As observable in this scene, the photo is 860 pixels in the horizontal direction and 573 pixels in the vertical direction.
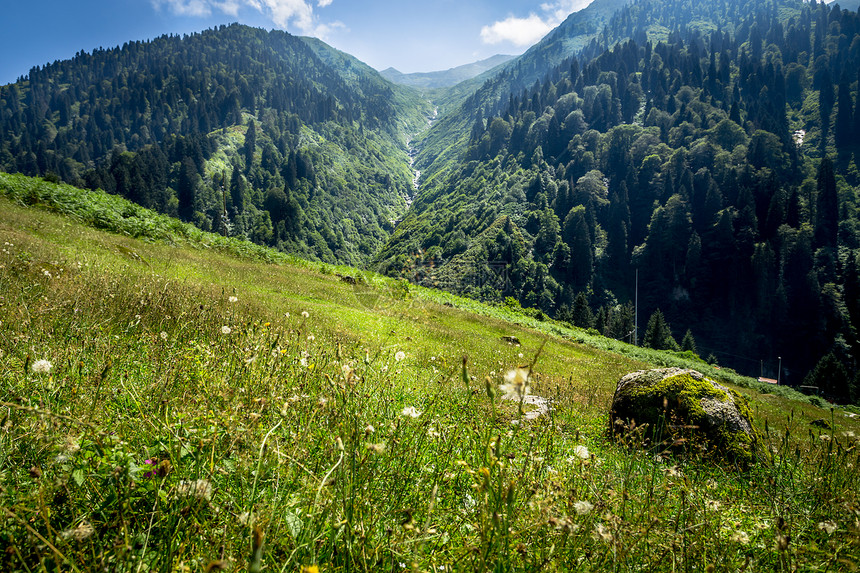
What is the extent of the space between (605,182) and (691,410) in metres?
143

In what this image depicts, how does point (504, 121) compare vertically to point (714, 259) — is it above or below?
above

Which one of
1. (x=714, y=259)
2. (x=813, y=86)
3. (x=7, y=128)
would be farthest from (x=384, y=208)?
(x=813, y=86)

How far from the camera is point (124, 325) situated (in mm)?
5281

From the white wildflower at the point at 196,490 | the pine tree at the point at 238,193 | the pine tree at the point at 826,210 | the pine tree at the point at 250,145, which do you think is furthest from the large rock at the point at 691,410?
the pine tree at the point at 250,145

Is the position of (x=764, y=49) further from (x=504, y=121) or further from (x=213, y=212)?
(x=213, y=212)

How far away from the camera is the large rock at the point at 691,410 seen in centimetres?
629

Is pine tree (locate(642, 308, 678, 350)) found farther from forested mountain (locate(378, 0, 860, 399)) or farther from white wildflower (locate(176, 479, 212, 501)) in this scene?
white wildflower (locate(176, 479, 212, 501))

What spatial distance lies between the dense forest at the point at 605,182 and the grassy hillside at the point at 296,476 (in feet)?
171

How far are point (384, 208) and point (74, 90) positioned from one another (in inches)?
6690

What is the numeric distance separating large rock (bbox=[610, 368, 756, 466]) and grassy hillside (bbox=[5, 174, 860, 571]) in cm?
168

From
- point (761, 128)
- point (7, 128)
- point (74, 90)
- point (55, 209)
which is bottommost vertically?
point (55, 209)

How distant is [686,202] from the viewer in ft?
391

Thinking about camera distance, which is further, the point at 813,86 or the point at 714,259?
the point at 813,86

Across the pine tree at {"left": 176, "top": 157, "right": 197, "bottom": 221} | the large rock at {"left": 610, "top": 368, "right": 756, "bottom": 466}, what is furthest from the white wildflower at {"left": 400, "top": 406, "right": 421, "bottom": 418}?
the pine tree at {"left": 176, "top": 157, "right": 197, "bottom": 221}
